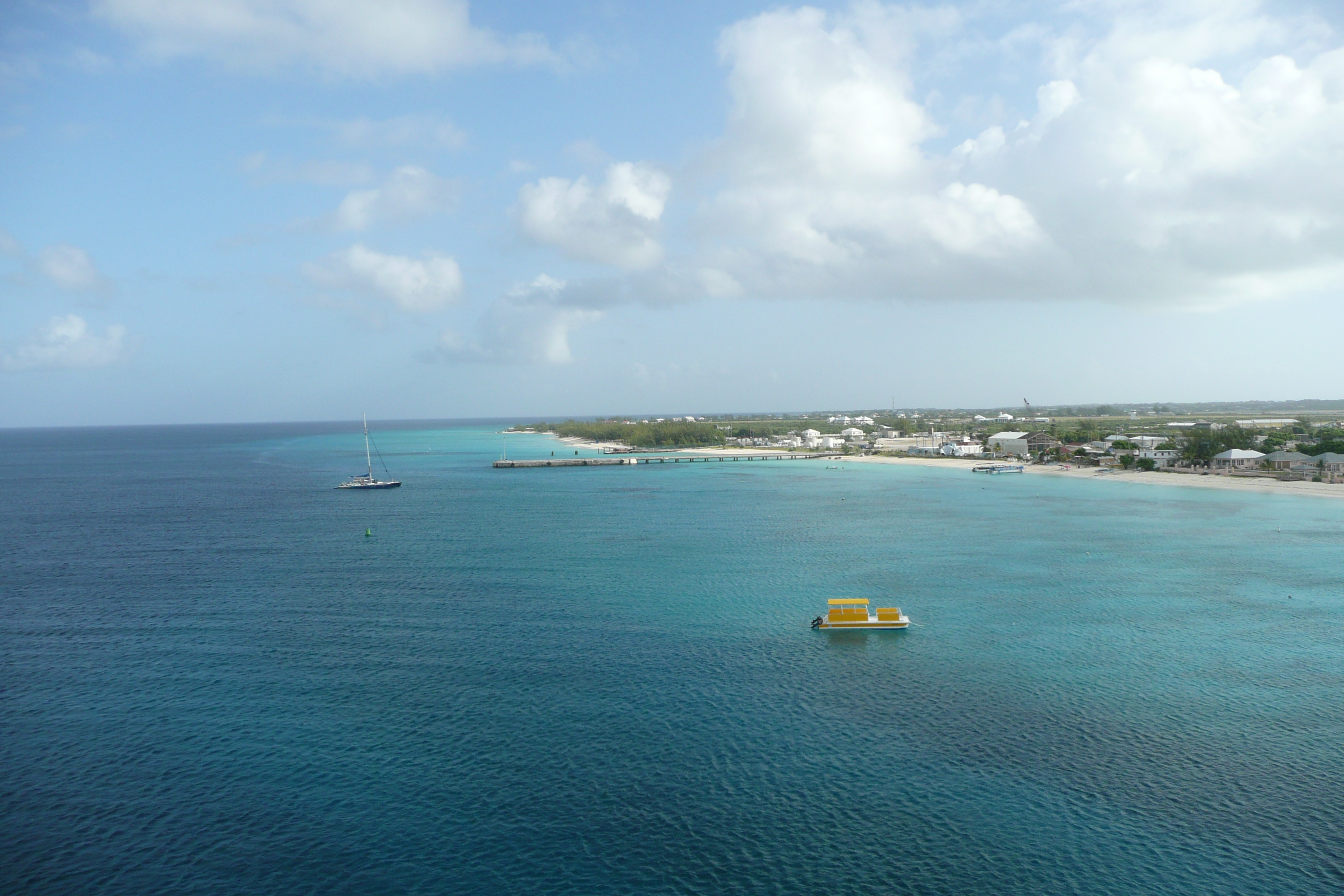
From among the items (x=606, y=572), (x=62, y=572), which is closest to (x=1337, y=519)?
(x=606, y=572)

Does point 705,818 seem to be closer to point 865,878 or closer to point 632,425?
point 865,878

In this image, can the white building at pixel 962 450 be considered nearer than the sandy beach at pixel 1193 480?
No

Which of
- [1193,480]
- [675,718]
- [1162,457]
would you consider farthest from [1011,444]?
[675,718]

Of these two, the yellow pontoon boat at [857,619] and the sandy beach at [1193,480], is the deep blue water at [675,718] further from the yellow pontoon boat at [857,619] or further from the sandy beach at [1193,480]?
the sandy beach at [1193,480]

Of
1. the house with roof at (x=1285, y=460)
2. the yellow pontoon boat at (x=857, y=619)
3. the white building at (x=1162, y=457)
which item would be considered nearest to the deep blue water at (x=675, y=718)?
the yellow pontoon boat at (x=857, y=619)

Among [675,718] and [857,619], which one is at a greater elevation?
[857,619]

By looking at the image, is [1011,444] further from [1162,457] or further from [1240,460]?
[1240,460]
